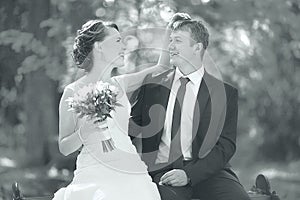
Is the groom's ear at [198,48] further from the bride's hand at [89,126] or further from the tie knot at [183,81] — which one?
the bride's hand at [89,126]

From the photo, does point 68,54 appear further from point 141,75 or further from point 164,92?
point 164,92

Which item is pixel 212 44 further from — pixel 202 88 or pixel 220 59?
pixel 202 88

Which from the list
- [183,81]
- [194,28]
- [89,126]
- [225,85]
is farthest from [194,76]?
[89,126]

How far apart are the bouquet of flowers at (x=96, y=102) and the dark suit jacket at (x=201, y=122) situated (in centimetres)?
39

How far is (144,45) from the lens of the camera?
6801 mm

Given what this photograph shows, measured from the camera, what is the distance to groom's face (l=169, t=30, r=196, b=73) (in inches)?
147

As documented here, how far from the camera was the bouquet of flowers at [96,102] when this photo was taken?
11.2 feet

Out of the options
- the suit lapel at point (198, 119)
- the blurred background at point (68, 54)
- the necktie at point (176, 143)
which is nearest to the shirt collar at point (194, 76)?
the suit lapel at point (198, 119)

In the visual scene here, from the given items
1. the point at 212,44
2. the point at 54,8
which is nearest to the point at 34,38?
the point at 54,8

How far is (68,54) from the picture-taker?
725 cm

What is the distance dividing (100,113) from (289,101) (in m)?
5.47

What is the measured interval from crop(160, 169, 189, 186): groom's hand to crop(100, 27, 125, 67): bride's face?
70 centimetres

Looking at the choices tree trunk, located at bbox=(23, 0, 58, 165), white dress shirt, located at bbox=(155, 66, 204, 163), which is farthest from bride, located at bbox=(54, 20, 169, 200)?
tree trunk, located at bbox=(23, 0, 58, 165)

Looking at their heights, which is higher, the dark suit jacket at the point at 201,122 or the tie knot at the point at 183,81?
the tie knot at the point at 183,81
